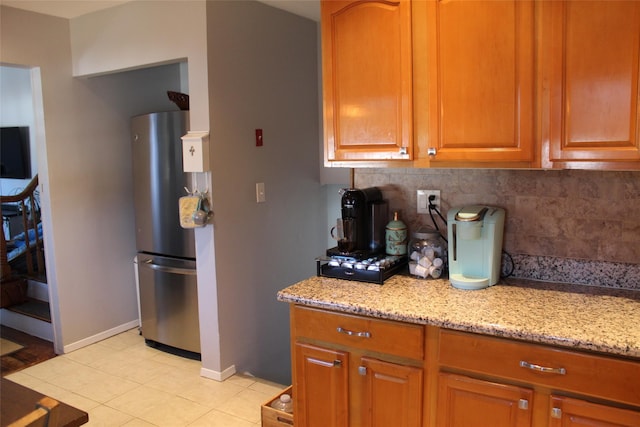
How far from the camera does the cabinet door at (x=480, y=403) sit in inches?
67.9

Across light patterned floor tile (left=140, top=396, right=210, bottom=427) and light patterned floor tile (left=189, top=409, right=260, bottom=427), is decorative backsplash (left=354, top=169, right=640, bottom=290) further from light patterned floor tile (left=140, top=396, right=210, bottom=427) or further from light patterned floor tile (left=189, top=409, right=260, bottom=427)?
light patterned floor tile (left=140, top=396, right=210, bottom=427)

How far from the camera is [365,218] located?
2420 millimetres

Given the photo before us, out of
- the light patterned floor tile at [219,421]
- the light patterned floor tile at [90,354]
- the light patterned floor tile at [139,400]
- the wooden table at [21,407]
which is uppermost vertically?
the wooden table at [21,407]

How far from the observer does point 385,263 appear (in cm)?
227

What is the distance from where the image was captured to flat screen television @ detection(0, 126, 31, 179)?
546 cm

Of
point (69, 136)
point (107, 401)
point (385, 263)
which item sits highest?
point (69, 136)

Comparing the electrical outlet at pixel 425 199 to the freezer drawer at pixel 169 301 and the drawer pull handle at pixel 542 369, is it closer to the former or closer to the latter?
the drawer pull handle at pixel 542 369

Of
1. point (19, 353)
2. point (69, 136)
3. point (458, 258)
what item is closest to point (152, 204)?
point (69, 136)

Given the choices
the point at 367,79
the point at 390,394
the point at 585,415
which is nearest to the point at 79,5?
the point at 367,79

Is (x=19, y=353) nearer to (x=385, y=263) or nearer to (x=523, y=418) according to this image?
(x=385, y=263)

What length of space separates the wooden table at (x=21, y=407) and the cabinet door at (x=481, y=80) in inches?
59.9

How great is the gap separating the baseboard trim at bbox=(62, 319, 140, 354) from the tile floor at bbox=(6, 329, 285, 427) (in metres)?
0.04

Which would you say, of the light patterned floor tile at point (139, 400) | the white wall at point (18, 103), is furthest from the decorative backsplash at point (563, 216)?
the white wall at point (18, 103)

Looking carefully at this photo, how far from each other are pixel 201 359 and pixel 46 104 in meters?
2.03
